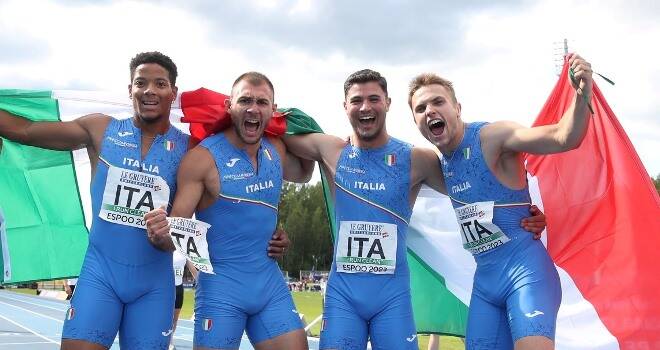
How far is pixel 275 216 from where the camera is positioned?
437 centimetres

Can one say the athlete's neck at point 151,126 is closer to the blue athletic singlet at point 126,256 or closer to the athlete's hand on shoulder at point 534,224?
the blue athletic singlet at point 126,256

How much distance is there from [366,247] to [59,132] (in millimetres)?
2135

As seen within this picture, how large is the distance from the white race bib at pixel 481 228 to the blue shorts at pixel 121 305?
193cm

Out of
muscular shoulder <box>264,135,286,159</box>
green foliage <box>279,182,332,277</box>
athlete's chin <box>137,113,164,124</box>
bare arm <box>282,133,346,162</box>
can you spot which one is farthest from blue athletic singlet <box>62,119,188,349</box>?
green foliage <box>279,182,332,277</box>

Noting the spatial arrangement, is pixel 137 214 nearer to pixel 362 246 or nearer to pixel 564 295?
pixel 362 246

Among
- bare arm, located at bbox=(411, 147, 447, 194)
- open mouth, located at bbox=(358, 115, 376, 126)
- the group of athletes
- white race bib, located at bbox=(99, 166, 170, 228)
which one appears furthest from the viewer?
bare arm, located at bbox=(411, 147, 447, 194)

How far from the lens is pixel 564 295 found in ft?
16.4

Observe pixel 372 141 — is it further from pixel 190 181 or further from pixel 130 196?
pixel 130 196

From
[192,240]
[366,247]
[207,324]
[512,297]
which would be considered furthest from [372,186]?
[207,324]

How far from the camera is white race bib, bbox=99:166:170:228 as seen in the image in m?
4.16

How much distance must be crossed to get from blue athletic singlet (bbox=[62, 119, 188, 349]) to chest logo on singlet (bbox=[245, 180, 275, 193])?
19.5 inches

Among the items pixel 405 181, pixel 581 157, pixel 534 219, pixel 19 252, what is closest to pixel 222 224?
pixel 405 181

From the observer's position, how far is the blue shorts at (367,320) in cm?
400

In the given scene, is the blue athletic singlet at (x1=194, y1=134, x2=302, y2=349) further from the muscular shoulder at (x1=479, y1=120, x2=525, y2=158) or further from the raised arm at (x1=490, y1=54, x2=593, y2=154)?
the raised arm at (x1=490, y1=54, x2=593, y2=154)
